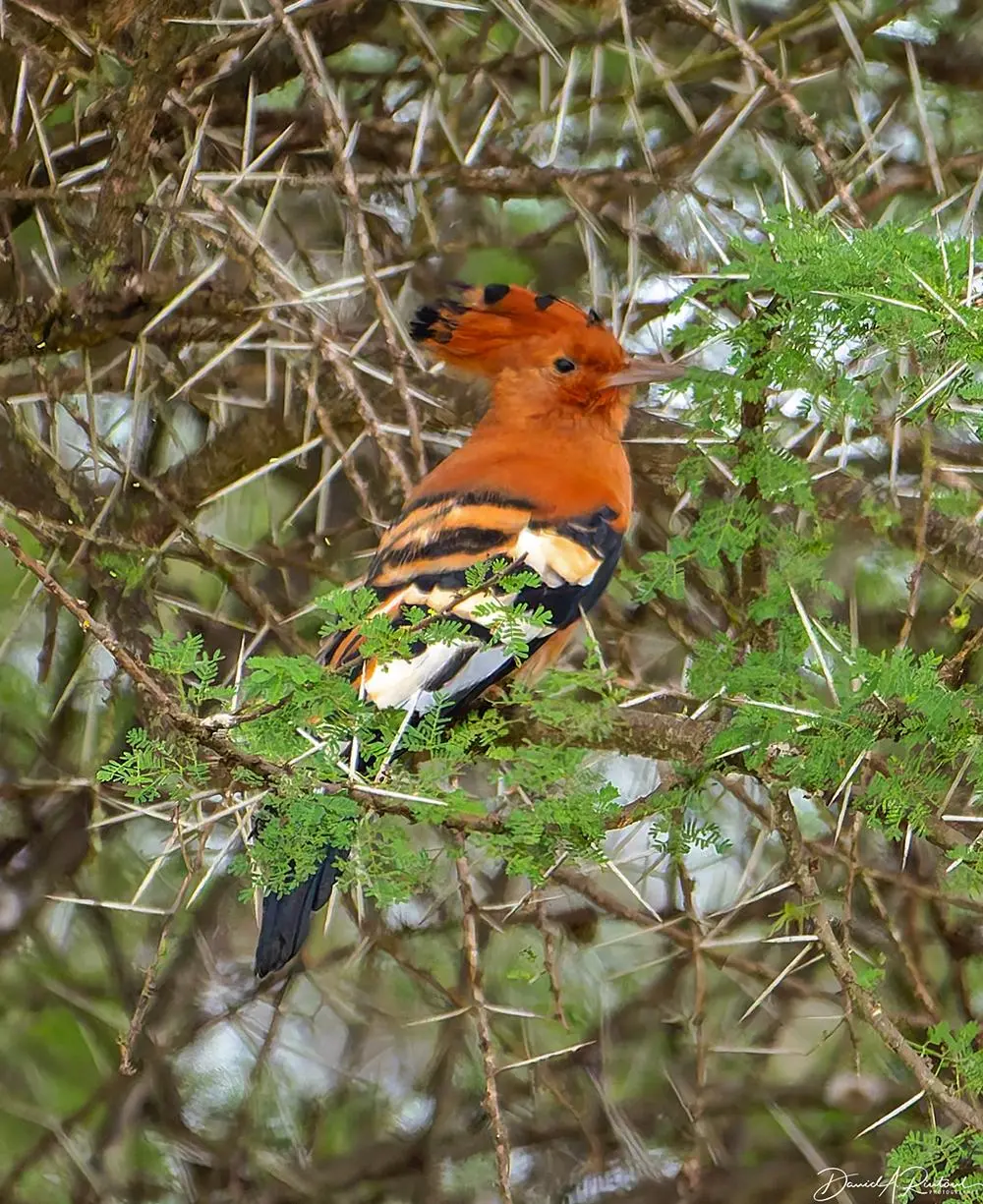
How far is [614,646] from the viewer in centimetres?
262

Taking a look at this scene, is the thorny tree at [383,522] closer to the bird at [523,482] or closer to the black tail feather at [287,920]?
the bird at [523,482]

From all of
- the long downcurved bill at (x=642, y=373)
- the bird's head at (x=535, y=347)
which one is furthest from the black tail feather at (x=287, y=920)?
the bird's head at (x=535, y=347)

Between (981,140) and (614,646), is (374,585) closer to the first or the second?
(614,646)

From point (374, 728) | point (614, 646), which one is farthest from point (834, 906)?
point (374, 728)

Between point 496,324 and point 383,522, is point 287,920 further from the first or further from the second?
point 496,324

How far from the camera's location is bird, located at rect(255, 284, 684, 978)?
2.12 m

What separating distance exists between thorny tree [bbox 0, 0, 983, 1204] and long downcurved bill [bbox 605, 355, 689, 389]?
8cm

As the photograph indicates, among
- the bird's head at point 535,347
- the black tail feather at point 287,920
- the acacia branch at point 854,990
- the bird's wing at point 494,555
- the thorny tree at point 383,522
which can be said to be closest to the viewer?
the acacia branch at point 854,990

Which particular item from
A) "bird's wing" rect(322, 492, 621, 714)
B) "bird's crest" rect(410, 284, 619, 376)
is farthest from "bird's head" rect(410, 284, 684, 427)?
"bird's wing" rect(322, 492, 621, 714)

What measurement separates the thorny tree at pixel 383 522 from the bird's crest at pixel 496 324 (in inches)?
2.9

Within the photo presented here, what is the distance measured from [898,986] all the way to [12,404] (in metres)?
1.59

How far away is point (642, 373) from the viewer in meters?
2.34

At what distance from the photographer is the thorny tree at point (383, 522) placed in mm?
2248

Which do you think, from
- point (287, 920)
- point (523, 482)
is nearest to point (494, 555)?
point (523, 482)
